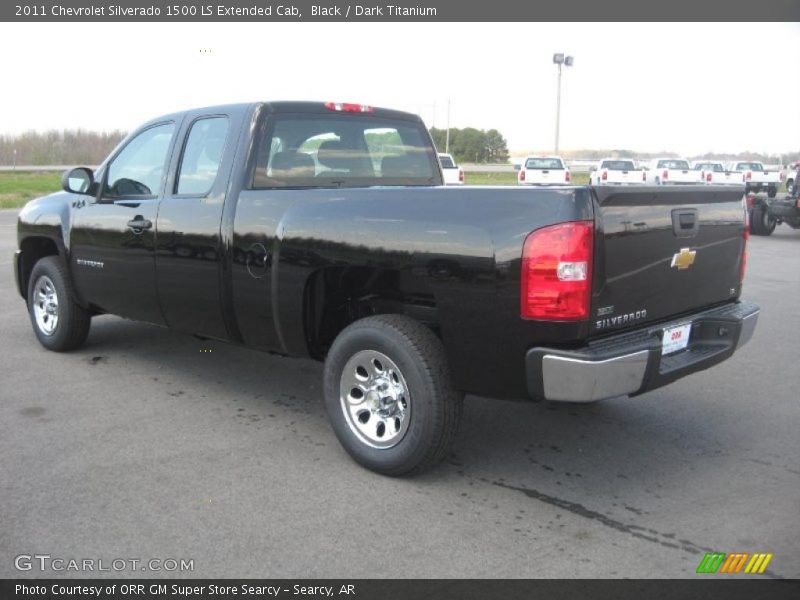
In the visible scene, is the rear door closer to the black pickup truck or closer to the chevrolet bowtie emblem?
the black pickup truck

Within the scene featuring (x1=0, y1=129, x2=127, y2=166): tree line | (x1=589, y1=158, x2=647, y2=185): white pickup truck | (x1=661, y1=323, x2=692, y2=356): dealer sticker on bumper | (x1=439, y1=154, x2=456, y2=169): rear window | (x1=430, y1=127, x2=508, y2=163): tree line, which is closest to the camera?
(x1=661, y1=323, x2=692, y2=356): dealer sticker on bumper

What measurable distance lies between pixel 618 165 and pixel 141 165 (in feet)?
102

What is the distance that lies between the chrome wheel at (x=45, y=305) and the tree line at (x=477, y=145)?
261 ft

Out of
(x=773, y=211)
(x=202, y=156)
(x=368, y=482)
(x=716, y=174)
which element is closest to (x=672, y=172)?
(x=716, y=174)

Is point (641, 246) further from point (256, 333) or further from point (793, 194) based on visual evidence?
point (793, 194)

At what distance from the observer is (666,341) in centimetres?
396

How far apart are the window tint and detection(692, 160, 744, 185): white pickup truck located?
742mm

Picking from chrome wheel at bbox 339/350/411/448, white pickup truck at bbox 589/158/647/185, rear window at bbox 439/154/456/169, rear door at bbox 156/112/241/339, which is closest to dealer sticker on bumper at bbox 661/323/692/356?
chrome wheel at bbox 339/350/411/448

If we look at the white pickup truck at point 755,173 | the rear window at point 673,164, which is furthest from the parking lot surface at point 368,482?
the rear window at point 673,164

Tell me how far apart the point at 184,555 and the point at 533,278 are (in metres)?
1.86

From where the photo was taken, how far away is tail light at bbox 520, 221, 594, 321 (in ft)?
11.1

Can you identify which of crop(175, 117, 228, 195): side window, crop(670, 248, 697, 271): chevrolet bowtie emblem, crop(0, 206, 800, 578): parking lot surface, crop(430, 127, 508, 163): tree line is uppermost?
crop(430, 127, 508, 163): tree line

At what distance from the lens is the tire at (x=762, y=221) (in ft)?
59.8
